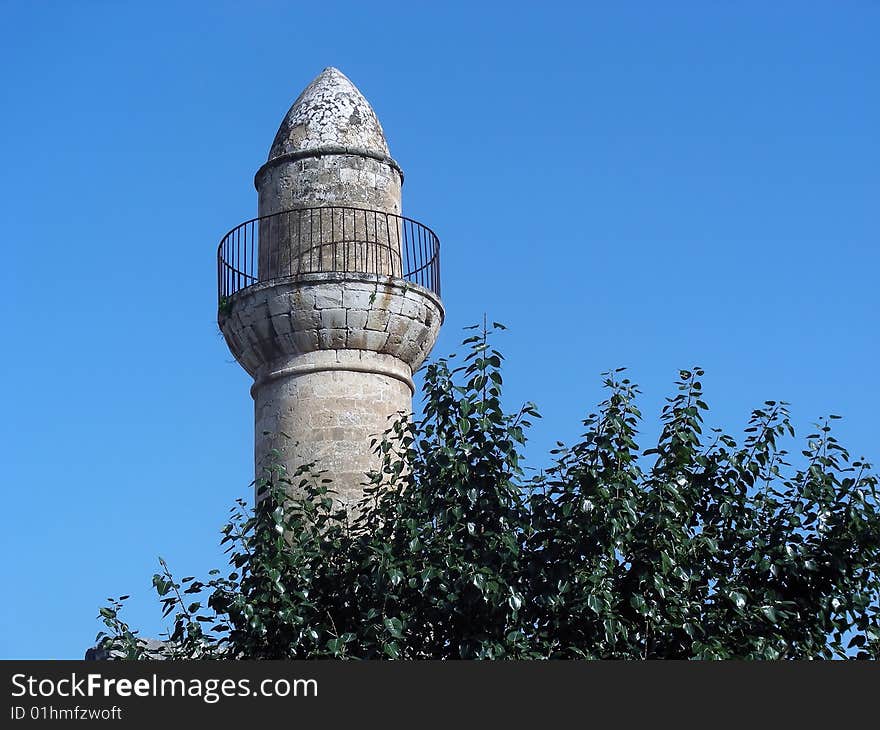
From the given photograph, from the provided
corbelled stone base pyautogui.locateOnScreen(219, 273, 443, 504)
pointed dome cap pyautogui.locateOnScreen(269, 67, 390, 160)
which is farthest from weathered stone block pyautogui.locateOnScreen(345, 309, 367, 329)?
pointed dome cap pyautogui.locateOnScreen(269, 67, 390, 160)

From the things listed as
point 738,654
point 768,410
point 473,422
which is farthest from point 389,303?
point 738,654

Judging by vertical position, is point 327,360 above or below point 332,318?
below

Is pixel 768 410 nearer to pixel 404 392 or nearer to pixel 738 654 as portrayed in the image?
pixel 738 654

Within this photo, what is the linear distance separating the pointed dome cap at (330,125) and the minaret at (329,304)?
18mm

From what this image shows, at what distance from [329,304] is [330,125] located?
7.02 feet

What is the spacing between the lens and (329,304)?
15539 mm

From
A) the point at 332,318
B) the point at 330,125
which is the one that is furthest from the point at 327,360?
the point at 330,125

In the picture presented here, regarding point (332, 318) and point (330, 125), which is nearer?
point (332, 318)

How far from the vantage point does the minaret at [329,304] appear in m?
15.3

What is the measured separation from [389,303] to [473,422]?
3.25m

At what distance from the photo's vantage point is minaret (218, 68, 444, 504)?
1533 cm

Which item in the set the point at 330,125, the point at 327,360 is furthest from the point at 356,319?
the point at 330,125

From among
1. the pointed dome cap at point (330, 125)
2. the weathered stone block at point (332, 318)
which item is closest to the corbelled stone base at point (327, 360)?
the weathered stone block at point (332, 318)

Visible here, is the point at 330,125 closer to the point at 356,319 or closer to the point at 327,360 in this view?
the point at 356,319
